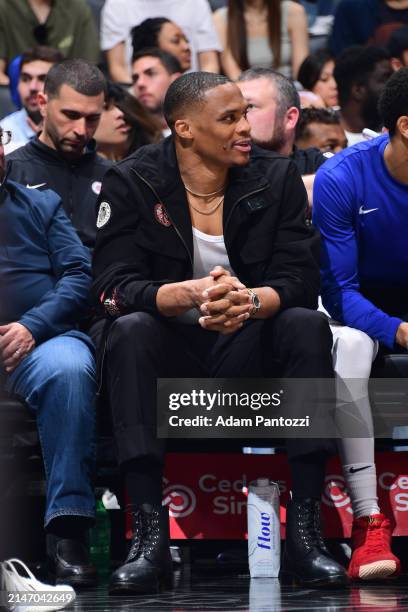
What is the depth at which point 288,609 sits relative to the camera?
321 cm

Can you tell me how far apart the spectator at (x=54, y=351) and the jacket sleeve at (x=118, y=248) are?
0.22 m

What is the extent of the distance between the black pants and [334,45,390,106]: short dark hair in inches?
120

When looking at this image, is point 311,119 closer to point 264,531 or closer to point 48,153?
point 48,153

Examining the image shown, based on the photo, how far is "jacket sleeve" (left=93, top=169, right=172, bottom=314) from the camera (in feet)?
13.3

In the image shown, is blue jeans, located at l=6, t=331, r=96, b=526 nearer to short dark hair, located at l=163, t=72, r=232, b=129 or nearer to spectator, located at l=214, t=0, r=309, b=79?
short dark hair, located at l=163, t=72, r=232, b=129

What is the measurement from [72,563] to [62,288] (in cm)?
99

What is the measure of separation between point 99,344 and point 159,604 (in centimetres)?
110

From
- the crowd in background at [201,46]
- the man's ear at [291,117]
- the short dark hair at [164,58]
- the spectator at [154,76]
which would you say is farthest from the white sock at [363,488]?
the short dark hair at [164,58]

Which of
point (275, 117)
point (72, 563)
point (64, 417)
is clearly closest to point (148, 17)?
point (275, 117)

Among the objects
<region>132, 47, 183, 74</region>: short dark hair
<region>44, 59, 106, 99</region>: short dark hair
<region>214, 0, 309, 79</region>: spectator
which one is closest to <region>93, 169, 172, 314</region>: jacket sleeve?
<region>44, 59, 106, 99</region>: short dark hair

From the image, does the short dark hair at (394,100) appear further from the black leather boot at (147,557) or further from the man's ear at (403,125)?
the black leather boot at (147,557)

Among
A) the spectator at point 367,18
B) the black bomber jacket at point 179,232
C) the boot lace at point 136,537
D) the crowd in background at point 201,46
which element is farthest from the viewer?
the spectator at point 367,18

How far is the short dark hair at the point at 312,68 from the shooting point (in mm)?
7715

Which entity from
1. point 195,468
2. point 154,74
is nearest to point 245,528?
point 195,468
